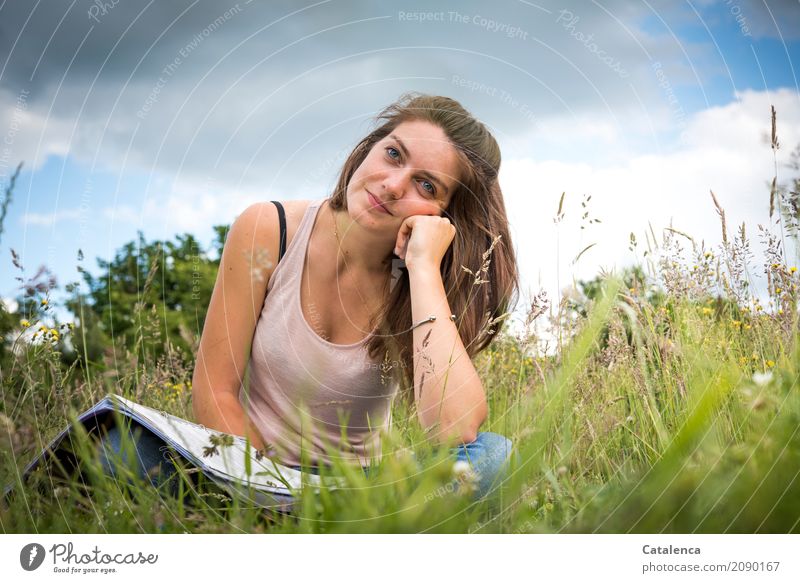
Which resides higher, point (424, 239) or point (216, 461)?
point (424, 239)

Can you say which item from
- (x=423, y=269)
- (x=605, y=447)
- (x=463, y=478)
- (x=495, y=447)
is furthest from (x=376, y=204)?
(x=463, y=478)

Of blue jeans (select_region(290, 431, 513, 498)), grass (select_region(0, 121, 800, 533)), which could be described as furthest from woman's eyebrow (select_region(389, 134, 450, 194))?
blue jeans (select_region(290, 431, 513, 498))

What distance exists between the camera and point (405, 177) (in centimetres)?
188

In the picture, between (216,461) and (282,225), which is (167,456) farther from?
(282,225)

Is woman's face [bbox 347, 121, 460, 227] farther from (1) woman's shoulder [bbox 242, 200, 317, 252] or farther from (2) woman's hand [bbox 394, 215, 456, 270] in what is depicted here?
(1) woman's shoulder [bbox 242, 200, 317, 252]

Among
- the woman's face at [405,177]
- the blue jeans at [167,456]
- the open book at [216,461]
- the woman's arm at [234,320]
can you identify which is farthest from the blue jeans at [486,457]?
the woman's face at [405,177]

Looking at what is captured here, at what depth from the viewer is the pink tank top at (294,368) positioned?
1.95m

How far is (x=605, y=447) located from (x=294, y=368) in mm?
894

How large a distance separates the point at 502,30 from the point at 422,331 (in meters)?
0.74

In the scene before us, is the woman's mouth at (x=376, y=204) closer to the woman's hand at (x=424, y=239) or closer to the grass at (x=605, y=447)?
the woman's hand at (x=424, y=239)

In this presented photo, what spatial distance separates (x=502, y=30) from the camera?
152 centimetres

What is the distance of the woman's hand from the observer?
1.84 meters
